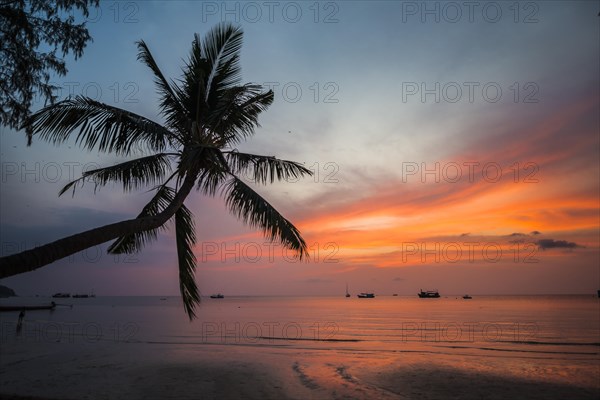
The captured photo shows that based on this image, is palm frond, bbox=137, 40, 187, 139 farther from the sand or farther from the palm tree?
the sand

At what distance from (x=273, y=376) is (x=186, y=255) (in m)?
7.58

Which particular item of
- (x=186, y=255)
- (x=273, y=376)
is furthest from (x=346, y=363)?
(x=186, y=255)

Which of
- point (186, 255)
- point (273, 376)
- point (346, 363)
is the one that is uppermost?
point (186, 255)

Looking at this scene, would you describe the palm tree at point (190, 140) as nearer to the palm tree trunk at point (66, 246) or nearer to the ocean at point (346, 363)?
the palm tree trunk at point (66, 246)

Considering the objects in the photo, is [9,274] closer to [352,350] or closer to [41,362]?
[41,362]

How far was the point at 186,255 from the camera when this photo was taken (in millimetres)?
9969

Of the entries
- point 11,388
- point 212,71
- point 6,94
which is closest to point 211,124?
point 212,71

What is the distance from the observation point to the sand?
1228cm

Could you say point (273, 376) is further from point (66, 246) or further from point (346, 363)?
point (66, 246)

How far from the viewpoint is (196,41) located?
1002 centimetres

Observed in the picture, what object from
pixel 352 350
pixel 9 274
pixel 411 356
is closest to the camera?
pixel 9 274

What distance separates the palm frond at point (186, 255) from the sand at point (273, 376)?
367cm

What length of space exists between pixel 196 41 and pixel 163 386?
36.1ft

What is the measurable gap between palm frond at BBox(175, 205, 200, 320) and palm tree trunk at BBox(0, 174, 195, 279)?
2.25m
